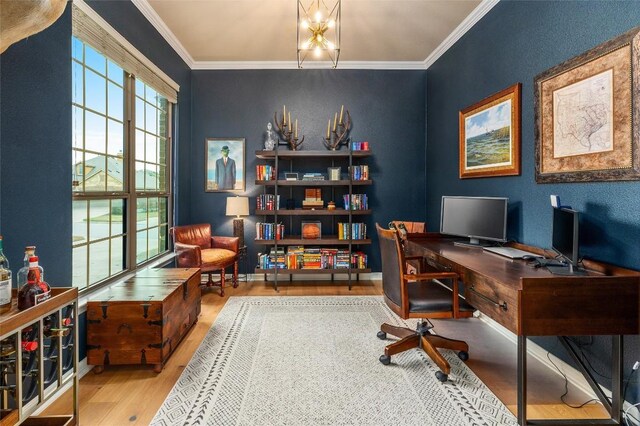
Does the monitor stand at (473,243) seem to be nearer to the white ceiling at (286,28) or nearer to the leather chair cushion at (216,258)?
the white ceiling at (286,28)

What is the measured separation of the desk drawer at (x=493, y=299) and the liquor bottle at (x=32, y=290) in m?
2.16

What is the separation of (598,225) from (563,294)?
674 millimetres

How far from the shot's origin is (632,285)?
1.63 m

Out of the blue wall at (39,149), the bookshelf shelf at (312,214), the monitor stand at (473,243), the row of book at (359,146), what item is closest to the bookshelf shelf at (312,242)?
the bookshelf shelf at (312,214)

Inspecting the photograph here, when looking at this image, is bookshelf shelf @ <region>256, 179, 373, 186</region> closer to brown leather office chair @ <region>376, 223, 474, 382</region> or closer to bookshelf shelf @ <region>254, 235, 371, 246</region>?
bookshelf shelf @ <region>254, 235, 371, 246</region>

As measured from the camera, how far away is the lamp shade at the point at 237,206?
14.0 ft

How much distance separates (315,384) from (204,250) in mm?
2521

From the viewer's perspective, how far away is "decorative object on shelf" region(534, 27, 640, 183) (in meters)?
1.78

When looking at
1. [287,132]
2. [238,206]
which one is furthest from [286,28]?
[238,206]

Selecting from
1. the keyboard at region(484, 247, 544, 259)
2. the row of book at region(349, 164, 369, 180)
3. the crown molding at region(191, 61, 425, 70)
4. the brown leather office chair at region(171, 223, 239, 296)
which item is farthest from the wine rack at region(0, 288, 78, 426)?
the crown molding at region(191, 61, 425, 70)

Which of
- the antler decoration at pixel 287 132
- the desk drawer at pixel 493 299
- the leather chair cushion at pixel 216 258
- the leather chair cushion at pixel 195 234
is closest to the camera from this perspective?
the desk drawer at pixel 493 299

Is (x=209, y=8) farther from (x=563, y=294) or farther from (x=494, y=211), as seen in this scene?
(x=563, y=294)

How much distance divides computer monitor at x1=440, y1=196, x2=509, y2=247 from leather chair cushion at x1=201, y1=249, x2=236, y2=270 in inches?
97.6

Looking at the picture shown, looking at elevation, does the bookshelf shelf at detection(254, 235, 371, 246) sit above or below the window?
below
